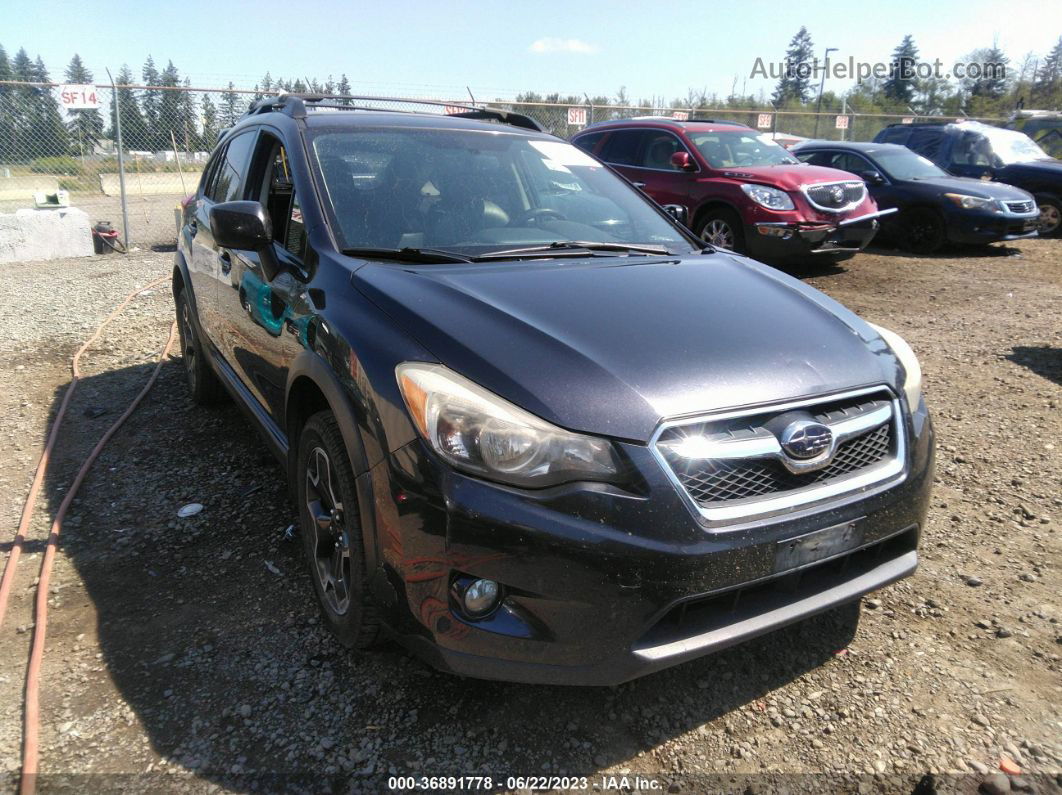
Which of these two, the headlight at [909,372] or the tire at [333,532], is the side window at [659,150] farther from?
the tire at [333,532]

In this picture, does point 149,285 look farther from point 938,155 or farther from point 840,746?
point 938,155

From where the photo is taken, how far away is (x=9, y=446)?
15.3ft

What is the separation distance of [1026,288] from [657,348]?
27.4 ft

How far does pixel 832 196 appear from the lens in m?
8.82

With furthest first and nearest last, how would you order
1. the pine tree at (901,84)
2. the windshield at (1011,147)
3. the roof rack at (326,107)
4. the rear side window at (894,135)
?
the pine tree at (901,84), the rear side window at (894,135), the windshield at (1011,147), the roof rack at (326,107)

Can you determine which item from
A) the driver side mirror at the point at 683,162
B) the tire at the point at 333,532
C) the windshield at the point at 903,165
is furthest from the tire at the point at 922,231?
the tire at the point at 333,532

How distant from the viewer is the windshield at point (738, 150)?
9414 millimetres

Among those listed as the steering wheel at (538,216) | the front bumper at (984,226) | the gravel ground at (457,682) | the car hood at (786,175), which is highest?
the car hood at (786,175)

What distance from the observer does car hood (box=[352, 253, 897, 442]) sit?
6.92ft

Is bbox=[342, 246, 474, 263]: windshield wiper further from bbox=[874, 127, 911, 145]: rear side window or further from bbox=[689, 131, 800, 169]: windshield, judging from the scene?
bbox=[874, 127, 911, 145]: rear side window

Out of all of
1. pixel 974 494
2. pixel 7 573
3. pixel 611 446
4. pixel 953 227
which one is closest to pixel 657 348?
pixel 611 446

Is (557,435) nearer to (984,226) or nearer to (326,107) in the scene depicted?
(326,107)

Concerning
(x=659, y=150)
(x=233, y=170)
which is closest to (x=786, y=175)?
(x=659, y=150)

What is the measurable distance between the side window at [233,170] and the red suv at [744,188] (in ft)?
15.6
